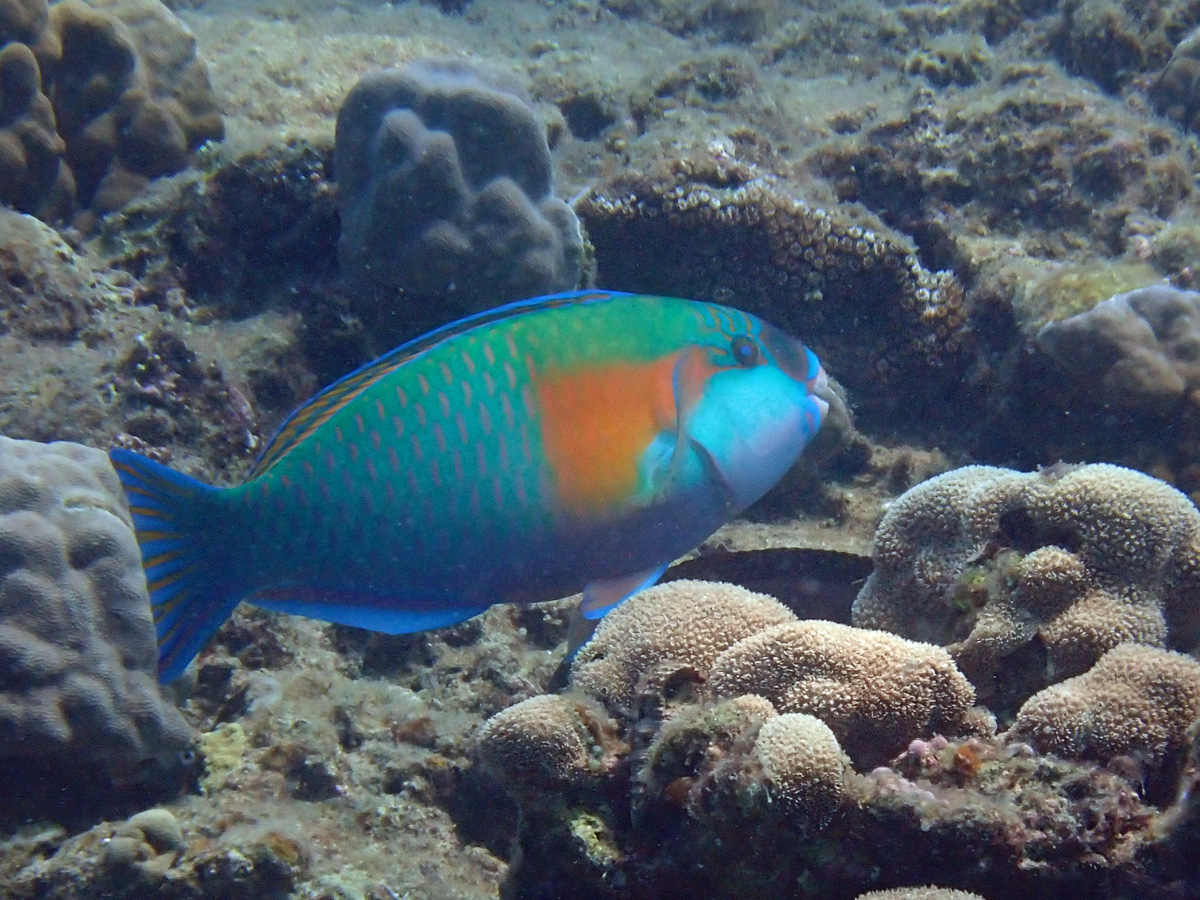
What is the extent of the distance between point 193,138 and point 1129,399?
21.4 feet

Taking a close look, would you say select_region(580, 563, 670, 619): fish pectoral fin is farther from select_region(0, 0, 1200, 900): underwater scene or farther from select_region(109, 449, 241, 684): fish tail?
select_region(109, 449, 241, 684): fish tail

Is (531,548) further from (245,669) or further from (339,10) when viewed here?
(339,10)

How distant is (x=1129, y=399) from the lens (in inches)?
199

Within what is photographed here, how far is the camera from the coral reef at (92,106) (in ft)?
16.5

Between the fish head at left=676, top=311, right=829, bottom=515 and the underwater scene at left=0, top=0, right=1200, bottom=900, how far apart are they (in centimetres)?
1

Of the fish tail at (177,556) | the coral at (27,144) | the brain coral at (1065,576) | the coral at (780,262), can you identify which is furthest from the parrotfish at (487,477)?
the coral at (27,144)

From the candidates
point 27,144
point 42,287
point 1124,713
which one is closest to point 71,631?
point 42,287

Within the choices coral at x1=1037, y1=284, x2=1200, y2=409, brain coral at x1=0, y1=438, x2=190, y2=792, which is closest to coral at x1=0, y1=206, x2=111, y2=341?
brain coral at x1=0, y1=438, x2=190, y2=792

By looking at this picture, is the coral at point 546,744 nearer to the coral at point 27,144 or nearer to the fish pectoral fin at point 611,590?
the fish pectoral fin at point 611,590

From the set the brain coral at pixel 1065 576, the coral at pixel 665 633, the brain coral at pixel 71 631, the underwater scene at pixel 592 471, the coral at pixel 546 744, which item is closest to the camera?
the underwater scene at pixel 592 471

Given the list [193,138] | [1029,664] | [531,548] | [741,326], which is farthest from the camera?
[193,138]

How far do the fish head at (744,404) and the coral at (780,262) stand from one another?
375 centimetres

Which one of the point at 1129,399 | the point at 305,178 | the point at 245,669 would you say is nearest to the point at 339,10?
the point at 305,178

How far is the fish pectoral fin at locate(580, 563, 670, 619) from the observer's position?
211cm
